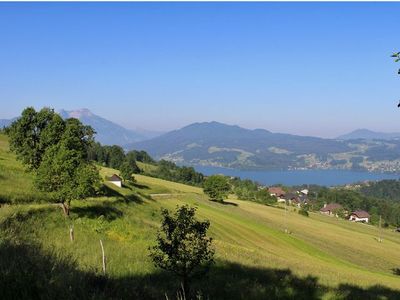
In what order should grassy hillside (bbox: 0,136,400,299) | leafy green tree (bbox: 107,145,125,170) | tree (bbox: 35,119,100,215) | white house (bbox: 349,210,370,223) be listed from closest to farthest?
1. grassy hillside (bbox: 0,136,400,299)
2. tree (bbox: 35,119,100,215)
3. leafy green tree (bbox: 107,145,125,170)
4. white house (bbox: 349,210,370,223)

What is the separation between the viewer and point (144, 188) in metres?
113

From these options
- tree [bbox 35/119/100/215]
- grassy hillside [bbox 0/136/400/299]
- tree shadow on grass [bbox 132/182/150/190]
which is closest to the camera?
grassy hillside [bbox 0/136/400/299]

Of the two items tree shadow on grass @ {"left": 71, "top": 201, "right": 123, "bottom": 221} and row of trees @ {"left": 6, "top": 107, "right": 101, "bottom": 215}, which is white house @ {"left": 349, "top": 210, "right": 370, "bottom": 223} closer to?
row of trees @ {"left": 6, "top": 107, "right": 101, "bottom": 215}

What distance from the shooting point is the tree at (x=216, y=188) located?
117287 mm

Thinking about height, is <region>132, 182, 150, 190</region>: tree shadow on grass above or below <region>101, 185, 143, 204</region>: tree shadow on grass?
below

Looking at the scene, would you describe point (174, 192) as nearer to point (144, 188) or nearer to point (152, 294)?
point (144, 188)

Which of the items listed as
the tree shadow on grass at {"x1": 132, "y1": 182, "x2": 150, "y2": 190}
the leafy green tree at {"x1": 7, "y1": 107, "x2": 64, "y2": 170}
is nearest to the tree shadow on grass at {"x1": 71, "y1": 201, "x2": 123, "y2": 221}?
the leafy green tree at {"x1": 7, "y1": 107, "x2": 64, "y2": 170}

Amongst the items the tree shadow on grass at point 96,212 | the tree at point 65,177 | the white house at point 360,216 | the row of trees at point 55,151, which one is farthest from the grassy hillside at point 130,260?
the white house at point 360,216

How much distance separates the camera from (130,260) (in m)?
18.3

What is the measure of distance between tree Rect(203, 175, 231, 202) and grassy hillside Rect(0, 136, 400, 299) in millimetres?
36414

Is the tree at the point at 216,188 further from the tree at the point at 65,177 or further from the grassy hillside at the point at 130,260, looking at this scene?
the tree at the point at 65,177

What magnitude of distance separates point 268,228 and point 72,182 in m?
57.6

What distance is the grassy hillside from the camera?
7.12 m

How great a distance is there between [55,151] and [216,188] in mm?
83558
